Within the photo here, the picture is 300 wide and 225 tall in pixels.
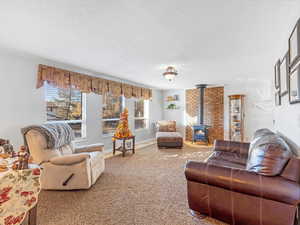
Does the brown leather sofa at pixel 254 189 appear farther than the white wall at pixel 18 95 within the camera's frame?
No

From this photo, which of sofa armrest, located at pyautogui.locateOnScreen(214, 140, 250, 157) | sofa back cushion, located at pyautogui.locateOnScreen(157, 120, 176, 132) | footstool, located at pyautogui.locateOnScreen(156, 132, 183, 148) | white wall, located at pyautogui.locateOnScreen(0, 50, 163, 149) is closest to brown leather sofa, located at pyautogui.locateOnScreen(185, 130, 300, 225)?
sofa armrest, located at pyautogui.locateOnScreen(214, 140, 250, 157)

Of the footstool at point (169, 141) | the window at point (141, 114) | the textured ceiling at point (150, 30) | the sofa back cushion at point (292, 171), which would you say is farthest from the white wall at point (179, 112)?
the sofa back cushion at point (292, 171)

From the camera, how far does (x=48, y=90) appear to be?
346cm

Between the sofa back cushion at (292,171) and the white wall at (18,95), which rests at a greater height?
the white wall at (18,95)

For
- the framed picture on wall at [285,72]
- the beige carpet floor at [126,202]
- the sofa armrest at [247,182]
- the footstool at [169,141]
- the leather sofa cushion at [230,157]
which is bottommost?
the beige carpet floor at [126,202]

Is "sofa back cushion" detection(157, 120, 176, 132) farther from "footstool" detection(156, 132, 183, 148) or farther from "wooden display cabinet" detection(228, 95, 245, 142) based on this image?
"wooden display cabinet" detection(228, 95, 245, 142)

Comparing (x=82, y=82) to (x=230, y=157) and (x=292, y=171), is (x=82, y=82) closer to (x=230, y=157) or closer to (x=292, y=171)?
(x=230, y=157)

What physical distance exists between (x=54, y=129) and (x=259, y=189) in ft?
9.44

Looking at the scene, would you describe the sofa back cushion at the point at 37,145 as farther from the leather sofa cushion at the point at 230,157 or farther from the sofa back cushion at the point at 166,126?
the sofa back cushion at the point at 166,126

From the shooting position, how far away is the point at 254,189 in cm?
141

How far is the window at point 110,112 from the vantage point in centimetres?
473

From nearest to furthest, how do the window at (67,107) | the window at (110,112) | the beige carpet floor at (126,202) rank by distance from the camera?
the beige carpet floor at (126,202), the window at (67,107), the window at (110,112)

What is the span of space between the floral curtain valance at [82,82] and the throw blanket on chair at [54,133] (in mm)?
1011

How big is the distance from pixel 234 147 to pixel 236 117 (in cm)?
299
